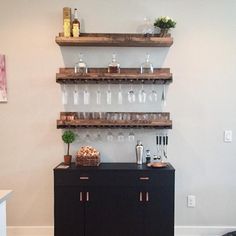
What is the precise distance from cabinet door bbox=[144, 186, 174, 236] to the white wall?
428 mm

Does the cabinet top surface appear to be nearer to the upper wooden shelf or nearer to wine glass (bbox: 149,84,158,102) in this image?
wine glass (bbox: 149,84,158,102)

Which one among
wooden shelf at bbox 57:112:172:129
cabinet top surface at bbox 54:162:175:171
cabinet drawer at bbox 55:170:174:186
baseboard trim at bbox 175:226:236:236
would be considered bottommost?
baseboard trim at bbox 175:226:236:236

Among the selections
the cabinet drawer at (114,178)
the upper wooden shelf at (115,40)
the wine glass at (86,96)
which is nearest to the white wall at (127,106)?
the upper wooden shelf at (115,40)

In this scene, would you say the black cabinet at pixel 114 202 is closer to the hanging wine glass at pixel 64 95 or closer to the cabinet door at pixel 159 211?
the cabinet door at pixel 159 211

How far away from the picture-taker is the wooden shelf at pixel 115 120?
9.88 ft

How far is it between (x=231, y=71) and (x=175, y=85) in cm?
64

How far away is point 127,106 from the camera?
3.15m

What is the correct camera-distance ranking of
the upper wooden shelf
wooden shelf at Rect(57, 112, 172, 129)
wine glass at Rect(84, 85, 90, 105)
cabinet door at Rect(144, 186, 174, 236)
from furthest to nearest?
wine glass at Rect(84, 85, 90, 105)
wooden shelf at Rect(57, 112, 172, 129)
the upper wooden shelf
cabinet door at Rect(144, 186, 174, 236)

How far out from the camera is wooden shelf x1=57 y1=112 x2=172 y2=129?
3.01m

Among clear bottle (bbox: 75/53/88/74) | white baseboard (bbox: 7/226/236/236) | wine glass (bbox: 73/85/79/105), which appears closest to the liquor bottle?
clear bottle (bbox: 75/53/88/74)

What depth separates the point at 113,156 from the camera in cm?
318

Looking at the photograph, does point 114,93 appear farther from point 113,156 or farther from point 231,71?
point 231,71

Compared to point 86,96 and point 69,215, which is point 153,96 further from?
point 69,215

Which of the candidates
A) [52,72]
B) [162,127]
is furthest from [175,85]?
[52,72]
